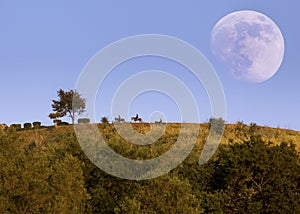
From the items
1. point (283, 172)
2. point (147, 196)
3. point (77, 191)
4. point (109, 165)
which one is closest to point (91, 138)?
point (109, 165)

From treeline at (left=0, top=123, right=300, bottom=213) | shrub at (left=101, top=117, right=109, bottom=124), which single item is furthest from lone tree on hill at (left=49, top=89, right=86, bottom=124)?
treeline at (left=0, top=123, right=300, bottom=213)

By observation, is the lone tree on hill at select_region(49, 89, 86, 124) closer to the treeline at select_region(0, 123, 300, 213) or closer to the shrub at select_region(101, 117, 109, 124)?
the shrub at select_region(101, 117, 109, 124)

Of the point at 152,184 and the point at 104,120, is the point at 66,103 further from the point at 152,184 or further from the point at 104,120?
the point at 152,184

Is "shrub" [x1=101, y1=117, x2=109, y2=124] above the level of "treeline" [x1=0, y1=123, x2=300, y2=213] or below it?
above

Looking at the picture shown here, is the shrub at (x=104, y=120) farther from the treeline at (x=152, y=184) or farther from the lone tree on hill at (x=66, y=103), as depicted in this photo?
the treeline at (x=152, y=184)

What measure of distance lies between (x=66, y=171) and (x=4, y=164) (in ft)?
10.2

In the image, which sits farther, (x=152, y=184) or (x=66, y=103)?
(x=66, y=103)

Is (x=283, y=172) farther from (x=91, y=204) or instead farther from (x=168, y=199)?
(x=91, y=204)

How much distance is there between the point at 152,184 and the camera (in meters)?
23.3

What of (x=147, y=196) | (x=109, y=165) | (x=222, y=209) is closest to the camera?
(x=147, y=196)

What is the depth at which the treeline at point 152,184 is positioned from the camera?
22.7 m

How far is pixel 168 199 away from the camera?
75.2 feet

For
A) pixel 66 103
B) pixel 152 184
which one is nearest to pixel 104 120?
pixel 66 103

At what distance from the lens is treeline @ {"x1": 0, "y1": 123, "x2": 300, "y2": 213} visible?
2269 centimetres
